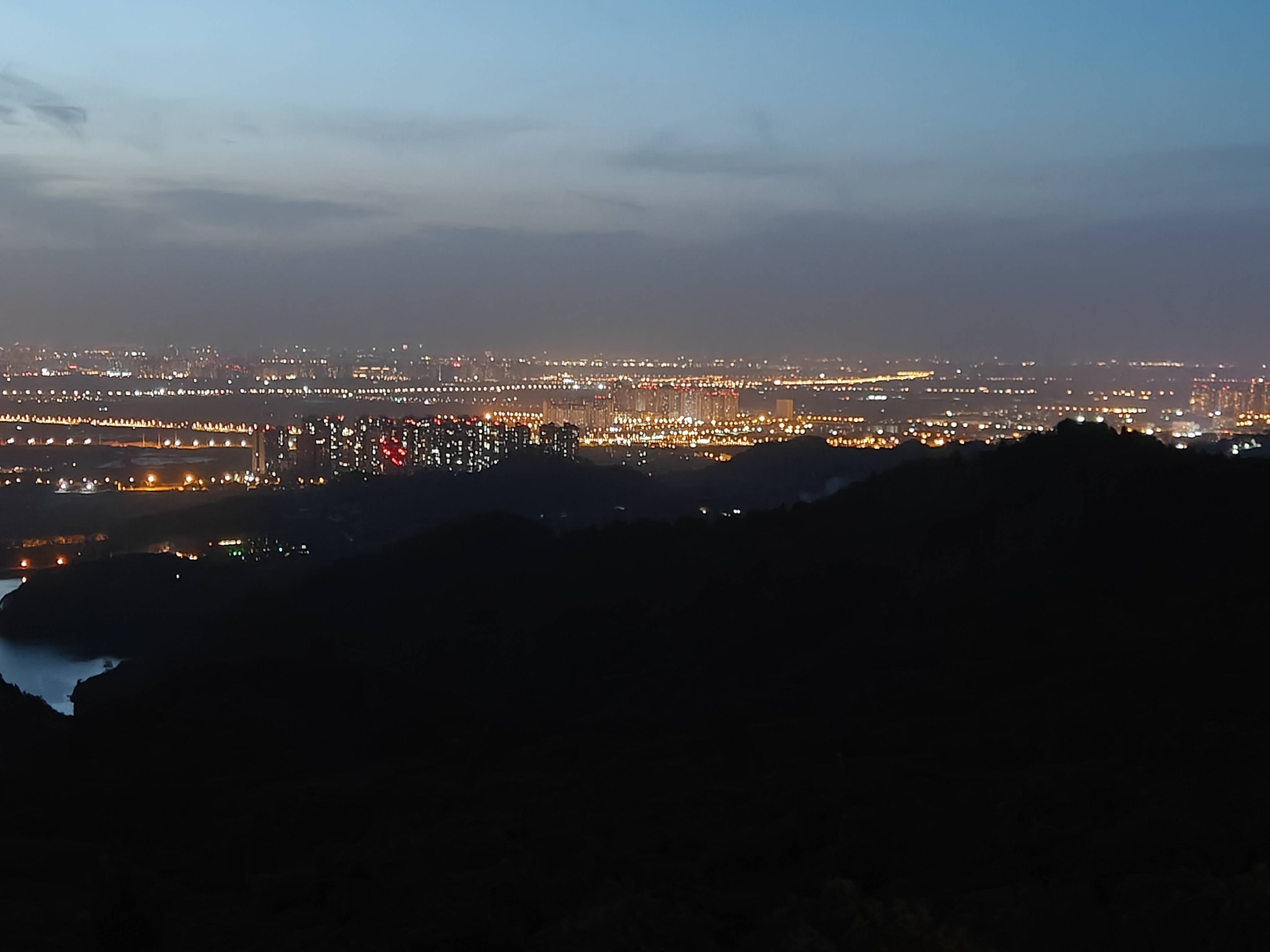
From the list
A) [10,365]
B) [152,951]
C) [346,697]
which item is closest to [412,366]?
[10,365]

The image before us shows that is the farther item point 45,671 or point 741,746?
point 45,671

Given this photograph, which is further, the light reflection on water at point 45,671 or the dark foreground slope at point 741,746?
the light reflection on water at point 45,671

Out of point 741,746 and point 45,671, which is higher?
point 741,746

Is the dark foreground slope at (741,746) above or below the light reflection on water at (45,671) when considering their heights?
above

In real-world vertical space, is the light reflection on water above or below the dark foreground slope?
below
